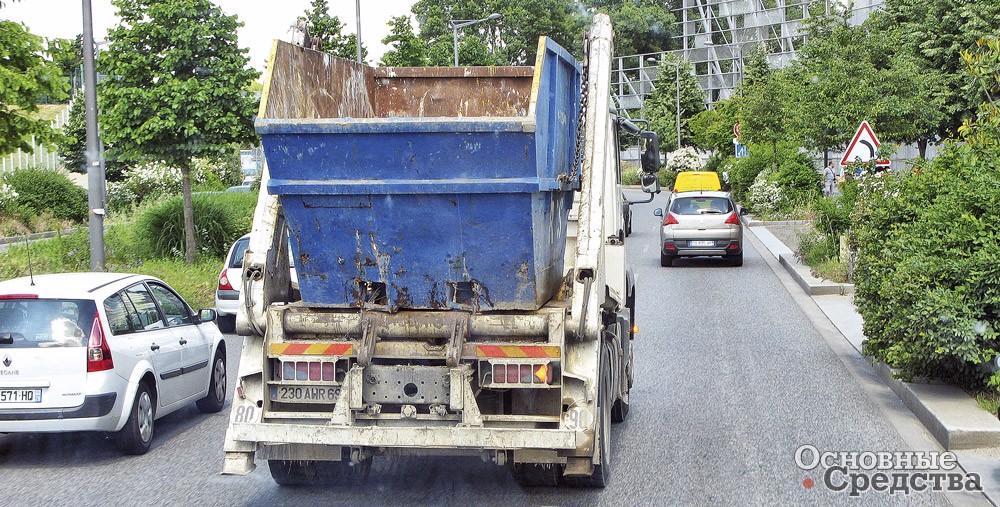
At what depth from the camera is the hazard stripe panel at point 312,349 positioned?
262 inches

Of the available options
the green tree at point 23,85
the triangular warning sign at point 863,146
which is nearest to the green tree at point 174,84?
the green tree at point 23,85

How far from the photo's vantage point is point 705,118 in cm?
7138

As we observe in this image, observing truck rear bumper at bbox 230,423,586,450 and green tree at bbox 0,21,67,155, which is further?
green tree at bbox 0,21,67,155

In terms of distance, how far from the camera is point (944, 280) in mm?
9516

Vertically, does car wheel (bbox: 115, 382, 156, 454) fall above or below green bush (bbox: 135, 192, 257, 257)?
below

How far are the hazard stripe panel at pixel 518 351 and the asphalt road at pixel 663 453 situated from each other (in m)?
1.10

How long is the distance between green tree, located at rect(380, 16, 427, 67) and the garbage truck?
29330mm

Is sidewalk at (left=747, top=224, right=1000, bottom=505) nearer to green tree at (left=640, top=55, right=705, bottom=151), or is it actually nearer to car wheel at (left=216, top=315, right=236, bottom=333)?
car wheel at (left=216, top=315, right=236, bottom=333)

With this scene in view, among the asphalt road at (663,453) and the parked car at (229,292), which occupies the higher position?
the parked car at (229,292)

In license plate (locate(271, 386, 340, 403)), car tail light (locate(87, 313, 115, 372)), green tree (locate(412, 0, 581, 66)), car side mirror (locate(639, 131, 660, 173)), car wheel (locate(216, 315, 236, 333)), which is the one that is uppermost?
green tree (locate(412, 0, 581, 66))

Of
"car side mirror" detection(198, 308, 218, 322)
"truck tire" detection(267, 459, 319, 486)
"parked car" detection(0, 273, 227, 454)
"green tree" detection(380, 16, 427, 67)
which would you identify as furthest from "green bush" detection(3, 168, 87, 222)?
"truck tire" detection(267, 459, 319, 486)

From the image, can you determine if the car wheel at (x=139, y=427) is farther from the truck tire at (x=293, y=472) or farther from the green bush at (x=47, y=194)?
the green bush at (x=47, y=194)

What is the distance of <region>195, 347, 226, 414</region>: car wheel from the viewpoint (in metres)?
10.2

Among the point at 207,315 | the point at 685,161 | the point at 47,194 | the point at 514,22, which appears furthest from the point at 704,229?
the point at 514,22
